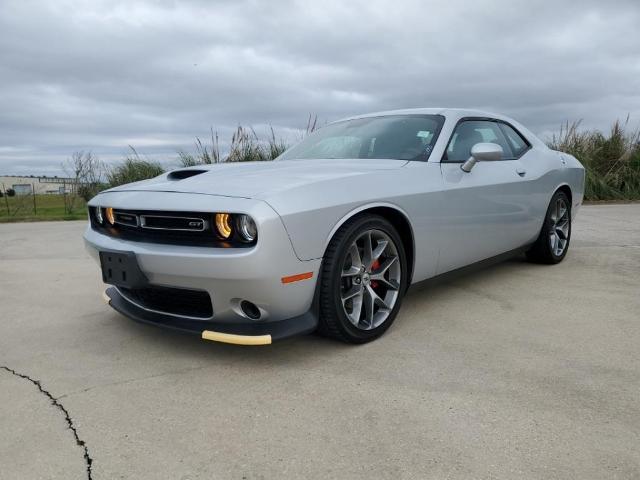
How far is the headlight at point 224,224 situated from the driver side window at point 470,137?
1626 millimetres

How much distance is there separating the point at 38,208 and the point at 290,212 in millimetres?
11394

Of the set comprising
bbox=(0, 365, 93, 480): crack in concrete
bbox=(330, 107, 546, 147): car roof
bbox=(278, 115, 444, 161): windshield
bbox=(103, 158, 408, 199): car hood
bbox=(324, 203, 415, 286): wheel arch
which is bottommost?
bbox=(0, 365, 93, 480): crack in concrete

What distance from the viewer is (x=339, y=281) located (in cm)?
261

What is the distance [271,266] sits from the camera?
234cm

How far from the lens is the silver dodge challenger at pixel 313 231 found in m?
2.38

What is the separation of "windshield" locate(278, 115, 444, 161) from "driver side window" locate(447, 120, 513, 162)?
15cm

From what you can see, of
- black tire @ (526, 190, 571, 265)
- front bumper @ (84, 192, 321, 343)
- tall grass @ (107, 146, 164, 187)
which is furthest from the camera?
tall grass @ (107, 146, 164, 187)

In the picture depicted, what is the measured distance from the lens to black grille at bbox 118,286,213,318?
2553 millimetres

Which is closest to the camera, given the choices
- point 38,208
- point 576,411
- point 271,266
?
point 576,411

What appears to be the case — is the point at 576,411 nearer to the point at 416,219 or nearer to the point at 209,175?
the point at 416,219

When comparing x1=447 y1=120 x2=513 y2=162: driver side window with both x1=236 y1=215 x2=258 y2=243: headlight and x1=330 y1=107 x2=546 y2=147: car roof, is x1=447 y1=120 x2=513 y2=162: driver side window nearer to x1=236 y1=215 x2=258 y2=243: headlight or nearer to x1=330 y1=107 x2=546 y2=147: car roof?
x1=330 y1=107 x2=546 y2=147: car roof

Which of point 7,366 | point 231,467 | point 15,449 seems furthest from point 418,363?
point 7,366

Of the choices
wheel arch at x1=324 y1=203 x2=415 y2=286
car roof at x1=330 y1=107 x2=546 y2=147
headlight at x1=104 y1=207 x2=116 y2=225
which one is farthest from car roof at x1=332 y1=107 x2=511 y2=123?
headlight at x1=104 y1=207 x2=116 y2=225

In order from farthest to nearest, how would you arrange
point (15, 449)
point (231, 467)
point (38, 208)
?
point (38, 208)
point (15, 449)
point (231, 467)
